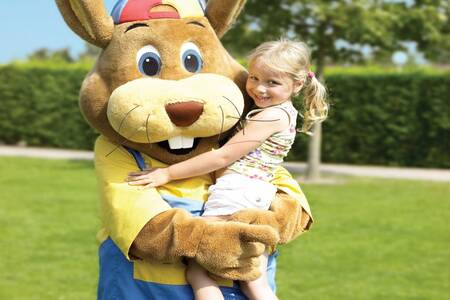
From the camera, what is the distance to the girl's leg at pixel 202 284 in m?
2.86

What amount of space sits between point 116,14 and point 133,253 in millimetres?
998

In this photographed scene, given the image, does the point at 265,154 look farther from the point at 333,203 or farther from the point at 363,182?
the point at 363,182

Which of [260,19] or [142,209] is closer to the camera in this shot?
[142,209]

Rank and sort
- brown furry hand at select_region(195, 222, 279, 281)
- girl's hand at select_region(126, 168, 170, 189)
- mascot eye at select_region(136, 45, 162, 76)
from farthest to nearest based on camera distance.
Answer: mascot eye at select_region(136, 45, 162, 76) → girl's hand at select_region(126, 168, 170, 189) → brown furry hand at select_region(195, 222, 279, 281)

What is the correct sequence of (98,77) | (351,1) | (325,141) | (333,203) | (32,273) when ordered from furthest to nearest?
(325,141) < (351,1) < (333,203) < (32,273) < (98,77)

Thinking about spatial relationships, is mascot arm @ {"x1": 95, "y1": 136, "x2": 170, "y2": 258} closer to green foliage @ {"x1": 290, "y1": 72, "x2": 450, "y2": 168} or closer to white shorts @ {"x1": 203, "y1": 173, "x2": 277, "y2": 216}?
white shorts @ {"x1": 203, "y1": 173, "x2": 277, "y2": 216}

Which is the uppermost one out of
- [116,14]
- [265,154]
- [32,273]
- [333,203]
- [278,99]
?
[116,14]

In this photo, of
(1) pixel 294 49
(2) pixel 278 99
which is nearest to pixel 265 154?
(2) pixel 278 99

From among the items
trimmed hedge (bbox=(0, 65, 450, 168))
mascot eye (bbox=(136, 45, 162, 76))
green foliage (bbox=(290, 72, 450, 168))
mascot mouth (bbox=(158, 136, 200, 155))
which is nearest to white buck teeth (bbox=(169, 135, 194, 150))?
mascot mouth (bbox=(158, 136, 200, 155))

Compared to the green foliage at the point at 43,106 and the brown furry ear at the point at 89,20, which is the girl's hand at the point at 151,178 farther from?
the green foliage at the point at 43,106

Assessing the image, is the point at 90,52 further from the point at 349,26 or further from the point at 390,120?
the point at 349,26

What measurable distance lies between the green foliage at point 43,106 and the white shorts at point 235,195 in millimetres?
16440

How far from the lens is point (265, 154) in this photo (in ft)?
9.86

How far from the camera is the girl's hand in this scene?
2.96 m
